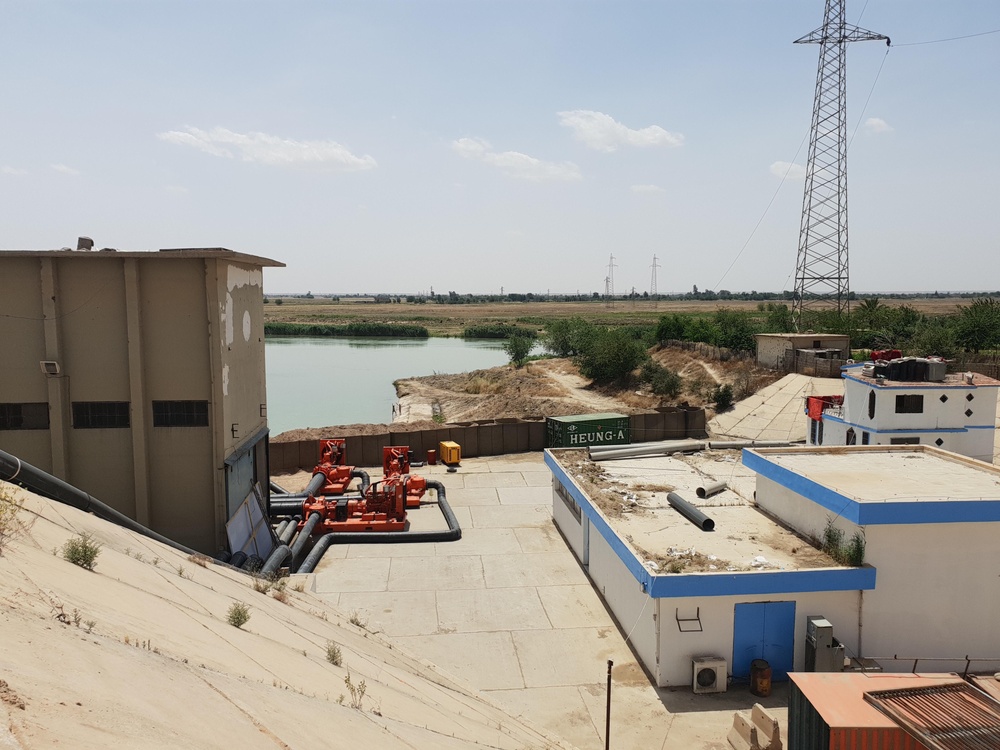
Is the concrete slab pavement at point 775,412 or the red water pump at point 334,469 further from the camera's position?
the concrete slab pavement at point 775,412

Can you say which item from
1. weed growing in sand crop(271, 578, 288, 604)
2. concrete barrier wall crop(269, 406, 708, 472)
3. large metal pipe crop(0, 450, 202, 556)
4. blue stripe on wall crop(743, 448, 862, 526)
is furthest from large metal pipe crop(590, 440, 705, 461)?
large metal pipe crop(0, 450, 202, 556)

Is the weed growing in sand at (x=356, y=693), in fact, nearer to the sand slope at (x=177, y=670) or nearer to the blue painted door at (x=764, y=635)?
the sand slope at (x=177, y=670)

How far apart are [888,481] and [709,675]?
22.6 ft

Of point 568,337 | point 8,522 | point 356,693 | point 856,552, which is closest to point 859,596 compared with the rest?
point 856,552

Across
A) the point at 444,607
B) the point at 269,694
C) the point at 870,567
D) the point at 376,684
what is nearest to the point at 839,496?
the point at 870,567

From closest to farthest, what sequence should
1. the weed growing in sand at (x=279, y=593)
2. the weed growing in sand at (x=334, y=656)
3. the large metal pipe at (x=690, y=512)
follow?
1. the weed growing in sand at (x=334, y=656)
2. the weed growing in sand at (x=279, y=593)
3. the large metal pipe at (x=690, y=512)

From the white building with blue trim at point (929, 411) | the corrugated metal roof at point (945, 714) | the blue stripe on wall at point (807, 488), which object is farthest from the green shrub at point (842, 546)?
the white building with blue trim at point (929, 411)

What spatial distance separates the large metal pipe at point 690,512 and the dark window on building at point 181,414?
471 inches

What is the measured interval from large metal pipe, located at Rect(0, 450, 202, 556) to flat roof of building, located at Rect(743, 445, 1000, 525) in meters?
13.5

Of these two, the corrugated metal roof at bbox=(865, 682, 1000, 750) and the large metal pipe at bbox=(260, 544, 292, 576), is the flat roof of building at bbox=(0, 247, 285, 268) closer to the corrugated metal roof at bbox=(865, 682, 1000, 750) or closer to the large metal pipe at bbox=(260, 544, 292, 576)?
the large metal pipe at bbox=(260, 544, 292, 576)

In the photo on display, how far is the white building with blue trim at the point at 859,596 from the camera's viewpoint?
1436cm

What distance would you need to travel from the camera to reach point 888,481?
1720 cm

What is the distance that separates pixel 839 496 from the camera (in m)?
15.3

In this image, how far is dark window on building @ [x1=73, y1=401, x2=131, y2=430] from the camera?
16.3 metres
